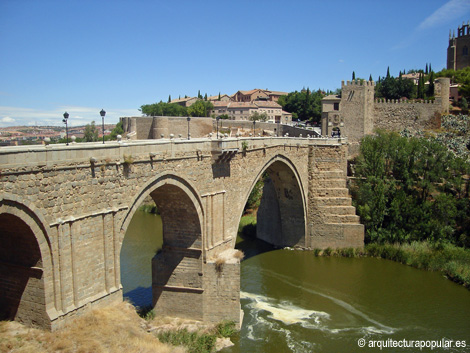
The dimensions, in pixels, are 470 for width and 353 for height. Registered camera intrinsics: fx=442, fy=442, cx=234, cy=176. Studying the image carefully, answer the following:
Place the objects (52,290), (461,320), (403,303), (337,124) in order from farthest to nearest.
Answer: (337,124), (403,303), (461,320), (52,290)

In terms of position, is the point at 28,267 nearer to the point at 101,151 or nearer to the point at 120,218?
the point at 120,218

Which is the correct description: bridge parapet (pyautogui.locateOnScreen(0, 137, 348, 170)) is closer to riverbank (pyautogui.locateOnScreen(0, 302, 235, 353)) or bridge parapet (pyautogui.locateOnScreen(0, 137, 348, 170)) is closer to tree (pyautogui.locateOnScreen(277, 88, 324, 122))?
riverbank (pyautogui.locateOnScreen(0, 302, 235, 353))

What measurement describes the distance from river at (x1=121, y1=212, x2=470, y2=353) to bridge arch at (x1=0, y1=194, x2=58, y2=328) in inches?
239

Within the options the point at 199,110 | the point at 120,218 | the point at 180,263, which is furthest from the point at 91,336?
the point at 199,110

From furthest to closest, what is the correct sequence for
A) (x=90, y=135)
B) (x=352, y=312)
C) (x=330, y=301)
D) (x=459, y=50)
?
(x=459, y=50) < (x=90, y=135) < (x=330, y=301) < (x=352, y=312)

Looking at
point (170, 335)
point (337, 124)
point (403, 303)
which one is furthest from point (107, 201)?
point (337, 124)

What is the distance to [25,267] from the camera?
8820 mm

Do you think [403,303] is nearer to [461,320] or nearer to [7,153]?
[461,320]

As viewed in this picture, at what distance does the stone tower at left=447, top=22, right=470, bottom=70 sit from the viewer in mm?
49625

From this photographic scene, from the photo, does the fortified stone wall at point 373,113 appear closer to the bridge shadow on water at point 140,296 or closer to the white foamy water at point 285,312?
the white foamy water at point 285,312

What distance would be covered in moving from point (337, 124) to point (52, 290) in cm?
2645

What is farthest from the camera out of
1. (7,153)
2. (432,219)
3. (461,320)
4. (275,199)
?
(275,199)

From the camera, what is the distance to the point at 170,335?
12648 millimetres

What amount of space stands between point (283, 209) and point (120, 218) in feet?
45.1
